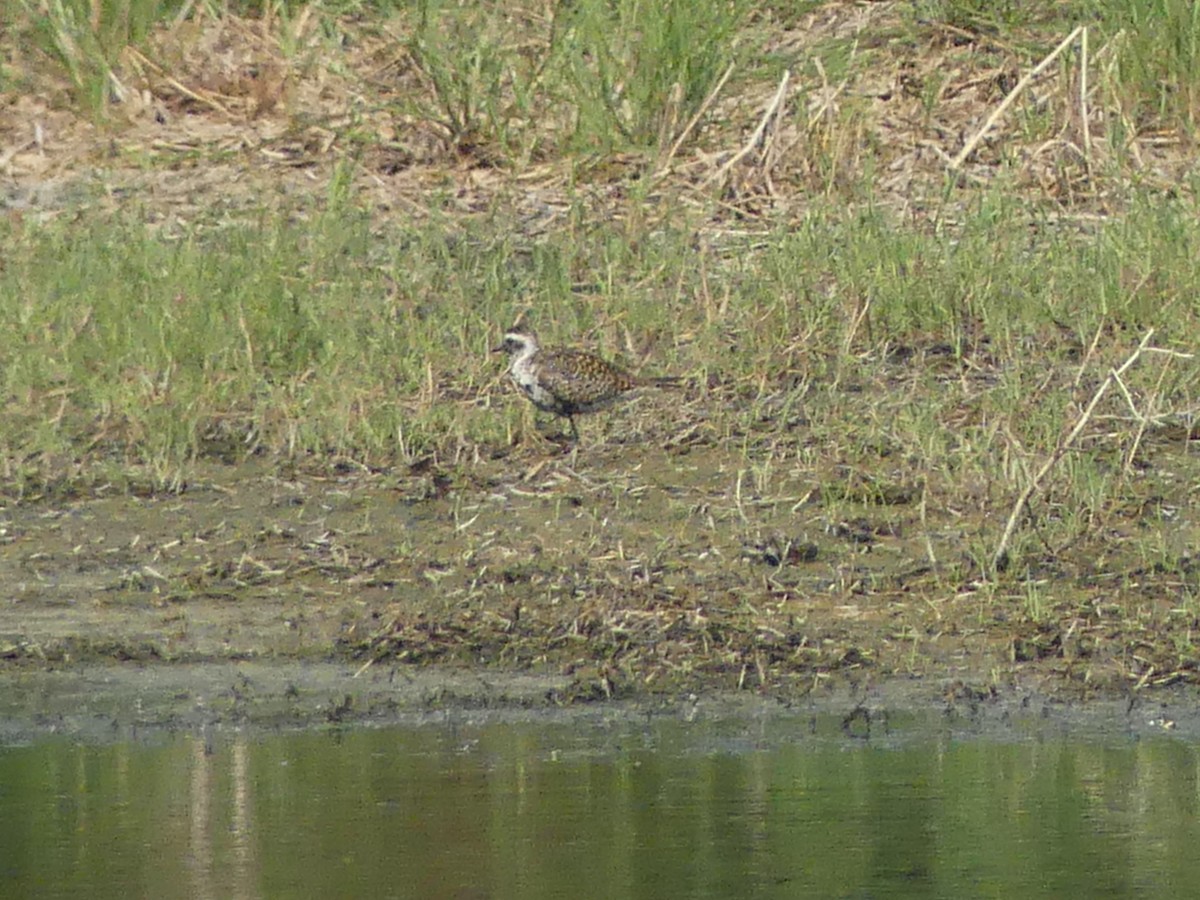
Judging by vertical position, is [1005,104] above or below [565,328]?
above

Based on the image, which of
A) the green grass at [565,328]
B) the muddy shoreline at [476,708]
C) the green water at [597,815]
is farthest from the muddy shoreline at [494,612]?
the green grass at [565,328]

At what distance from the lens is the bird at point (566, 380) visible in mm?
7996

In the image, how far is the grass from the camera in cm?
777

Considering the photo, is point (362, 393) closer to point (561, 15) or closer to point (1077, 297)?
point (1077, 297)

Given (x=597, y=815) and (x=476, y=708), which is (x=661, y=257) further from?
(x=597, y=815)

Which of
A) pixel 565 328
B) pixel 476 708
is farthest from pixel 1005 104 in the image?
pixel 476 708

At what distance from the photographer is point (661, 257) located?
928 centimetres

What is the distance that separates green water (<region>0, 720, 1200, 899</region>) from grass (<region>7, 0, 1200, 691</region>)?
1.07 m

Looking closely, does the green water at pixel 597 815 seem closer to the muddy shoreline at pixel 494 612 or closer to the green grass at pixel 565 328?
the muddy shoreline at pixel 494 612

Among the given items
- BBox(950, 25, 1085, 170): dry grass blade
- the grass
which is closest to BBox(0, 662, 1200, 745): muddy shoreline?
the grass

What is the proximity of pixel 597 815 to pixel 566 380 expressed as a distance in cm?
287

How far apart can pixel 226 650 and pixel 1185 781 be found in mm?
2436

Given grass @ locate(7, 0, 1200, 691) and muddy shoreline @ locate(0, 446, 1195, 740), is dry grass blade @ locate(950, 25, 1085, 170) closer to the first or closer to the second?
grass @ locate(7, 0, 1200, 691)

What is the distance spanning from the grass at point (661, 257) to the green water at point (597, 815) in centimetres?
107
